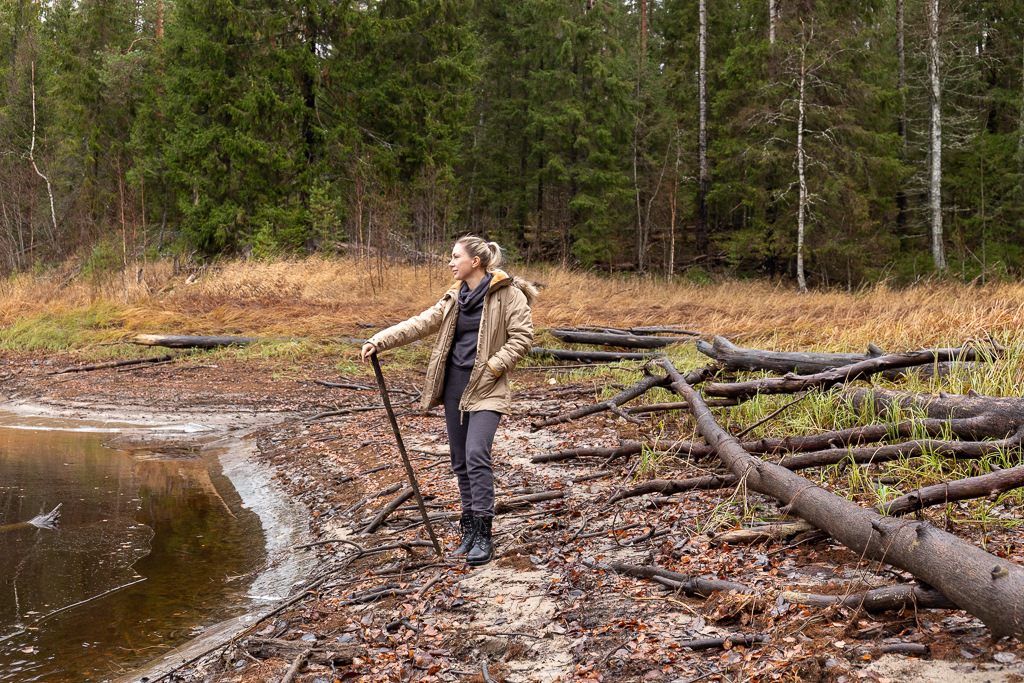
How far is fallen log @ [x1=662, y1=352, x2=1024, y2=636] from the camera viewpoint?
279cm

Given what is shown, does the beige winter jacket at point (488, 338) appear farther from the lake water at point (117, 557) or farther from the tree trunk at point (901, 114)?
the tree trunk at point (901, 114)

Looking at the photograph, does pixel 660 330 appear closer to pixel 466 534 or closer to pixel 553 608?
pixel 466 534

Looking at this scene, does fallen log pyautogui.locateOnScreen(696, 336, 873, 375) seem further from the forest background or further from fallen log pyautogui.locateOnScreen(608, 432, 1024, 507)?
the forest background

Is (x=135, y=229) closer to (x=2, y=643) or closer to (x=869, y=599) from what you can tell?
(x=2, y=643)

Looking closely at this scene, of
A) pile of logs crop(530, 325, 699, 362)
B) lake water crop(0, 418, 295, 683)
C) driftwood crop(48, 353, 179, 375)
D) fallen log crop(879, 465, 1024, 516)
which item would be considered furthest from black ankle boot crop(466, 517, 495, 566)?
driftwood crop(48, 353, 179, 375)

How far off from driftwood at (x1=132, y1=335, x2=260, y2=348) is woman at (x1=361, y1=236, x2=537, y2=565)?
1164cm

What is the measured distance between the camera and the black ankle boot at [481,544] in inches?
193

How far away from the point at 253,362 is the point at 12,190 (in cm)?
1722

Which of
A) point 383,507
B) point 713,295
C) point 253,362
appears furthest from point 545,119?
point 383,507

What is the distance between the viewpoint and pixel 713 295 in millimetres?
19891

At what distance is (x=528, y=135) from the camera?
30.8 meters

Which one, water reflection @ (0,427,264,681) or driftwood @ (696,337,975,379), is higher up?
driftwood @ (696,337,975,379)

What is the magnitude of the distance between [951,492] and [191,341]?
48.4ft

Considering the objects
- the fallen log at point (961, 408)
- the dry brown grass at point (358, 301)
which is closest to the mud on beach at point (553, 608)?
the fallen log at point (961, 408)
